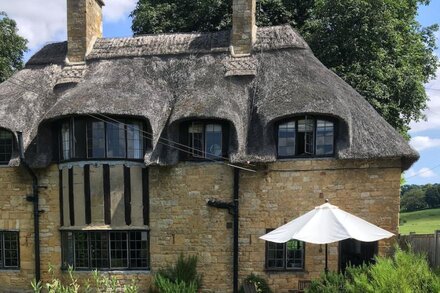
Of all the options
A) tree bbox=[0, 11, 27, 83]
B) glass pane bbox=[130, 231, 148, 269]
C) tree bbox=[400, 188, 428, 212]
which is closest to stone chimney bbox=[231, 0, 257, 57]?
glass pane bbox=[130, 231, 148, 269]

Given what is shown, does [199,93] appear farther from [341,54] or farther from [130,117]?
[341,54]

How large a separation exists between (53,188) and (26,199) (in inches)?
34.1

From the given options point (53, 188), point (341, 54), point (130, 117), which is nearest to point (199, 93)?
point (130, 117)

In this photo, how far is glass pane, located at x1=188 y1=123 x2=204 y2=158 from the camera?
38.7 feet

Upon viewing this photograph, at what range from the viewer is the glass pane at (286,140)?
11.4m

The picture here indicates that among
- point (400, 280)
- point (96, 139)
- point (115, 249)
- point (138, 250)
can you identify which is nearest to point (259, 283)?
point (138, 250)

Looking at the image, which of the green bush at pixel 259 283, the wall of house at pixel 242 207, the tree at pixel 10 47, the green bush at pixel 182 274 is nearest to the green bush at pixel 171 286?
the green bush at pixel 182 274

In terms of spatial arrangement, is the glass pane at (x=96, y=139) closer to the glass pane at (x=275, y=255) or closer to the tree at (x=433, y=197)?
the glass pane at (x=275, y=255)

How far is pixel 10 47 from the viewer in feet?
73.5

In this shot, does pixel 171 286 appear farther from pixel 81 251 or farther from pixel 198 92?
pixel 198 92

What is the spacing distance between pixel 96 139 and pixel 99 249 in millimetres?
3143

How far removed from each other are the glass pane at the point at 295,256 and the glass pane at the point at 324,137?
260 centimetres

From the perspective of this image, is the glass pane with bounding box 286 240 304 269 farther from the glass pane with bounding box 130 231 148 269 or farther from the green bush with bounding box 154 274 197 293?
the glass pane with bounding box 130 231 148 269

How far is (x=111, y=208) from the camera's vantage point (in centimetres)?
1170
